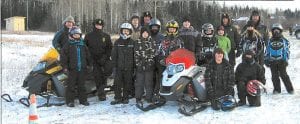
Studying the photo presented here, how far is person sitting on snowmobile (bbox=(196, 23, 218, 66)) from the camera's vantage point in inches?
374

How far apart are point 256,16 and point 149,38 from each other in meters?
2.46

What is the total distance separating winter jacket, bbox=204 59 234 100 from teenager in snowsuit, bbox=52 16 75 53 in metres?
3.14

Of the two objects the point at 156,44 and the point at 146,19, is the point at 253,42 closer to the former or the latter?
the point at 156,44

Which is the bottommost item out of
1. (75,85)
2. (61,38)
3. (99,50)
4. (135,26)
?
(75,85)

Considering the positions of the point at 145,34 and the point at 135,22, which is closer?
the point at 145,34

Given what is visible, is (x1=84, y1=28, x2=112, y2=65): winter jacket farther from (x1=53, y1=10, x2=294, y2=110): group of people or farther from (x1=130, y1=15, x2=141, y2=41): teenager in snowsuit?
(x1=130, y1=15, x2=141, y2=41): teenager in snowsuit

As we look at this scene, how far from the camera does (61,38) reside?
10.3m

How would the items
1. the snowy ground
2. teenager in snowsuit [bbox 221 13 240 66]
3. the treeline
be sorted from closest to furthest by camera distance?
1. the snowy ground
2. teenager in snowsuit [bbox 221 13 240 66]
3. the treeline

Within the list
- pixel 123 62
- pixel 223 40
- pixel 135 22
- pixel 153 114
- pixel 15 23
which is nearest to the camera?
pixel 153 114

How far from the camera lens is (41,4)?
71812 mm

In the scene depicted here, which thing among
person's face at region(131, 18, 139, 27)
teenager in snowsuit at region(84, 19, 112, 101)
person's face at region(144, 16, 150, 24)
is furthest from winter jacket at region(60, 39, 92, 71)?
person's face at region(144, 16, 150, 24)

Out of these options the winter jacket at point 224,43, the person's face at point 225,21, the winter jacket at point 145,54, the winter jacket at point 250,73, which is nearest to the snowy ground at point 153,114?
the winter jacket at point 250,73

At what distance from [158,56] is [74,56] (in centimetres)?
166

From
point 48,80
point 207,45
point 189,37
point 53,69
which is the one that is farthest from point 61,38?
point 207,45
